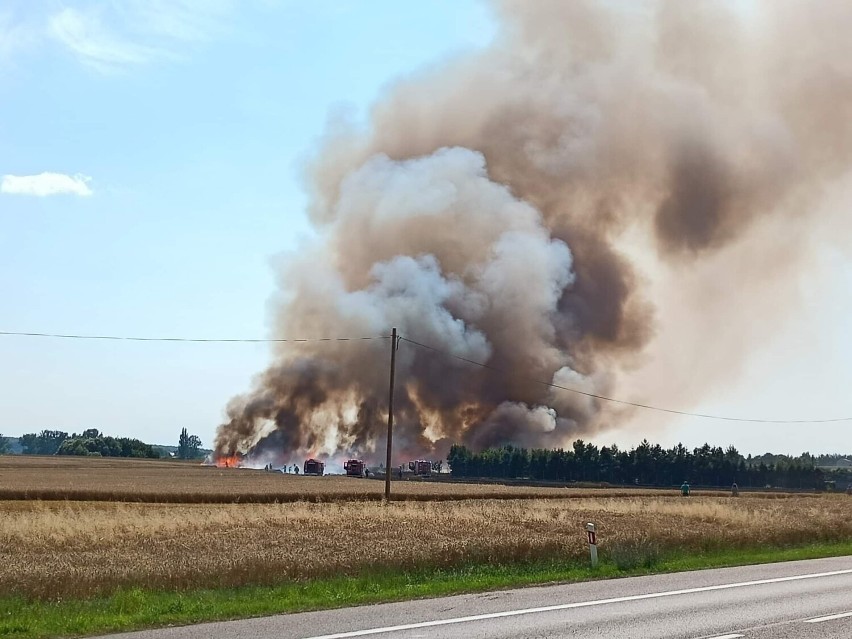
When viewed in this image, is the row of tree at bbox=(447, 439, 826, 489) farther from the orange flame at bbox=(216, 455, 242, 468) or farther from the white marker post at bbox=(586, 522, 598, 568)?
the white marker post at bbox=(586, 522, 598, 568)

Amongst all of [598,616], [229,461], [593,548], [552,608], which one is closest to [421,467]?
[229,461]

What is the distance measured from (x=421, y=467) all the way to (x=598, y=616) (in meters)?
96.6

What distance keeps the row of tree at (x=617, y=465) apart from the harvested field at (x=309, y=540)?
272 feet

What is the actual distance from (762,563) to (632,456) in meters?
100

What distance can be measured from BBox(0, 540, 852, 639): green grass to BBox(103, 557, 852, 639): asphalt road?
73cm

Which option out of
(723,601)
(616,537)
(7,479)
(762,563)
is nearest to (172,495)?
(7,479)

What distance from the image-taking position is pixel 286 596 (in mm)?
14406

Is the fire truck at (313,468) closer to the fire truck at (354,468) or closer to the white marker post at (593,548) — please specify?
the fire truck at (354,468)

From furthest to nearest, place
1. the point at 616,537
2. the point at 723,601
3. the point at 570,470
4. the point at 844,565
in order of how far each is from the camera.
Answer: the point at 570,470, the point at 616,537, the point at 844,565, the point at 723,601

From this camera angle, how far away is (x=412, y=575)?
17156mm

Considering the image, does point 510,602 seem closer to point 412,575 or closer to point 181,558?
point 412,575

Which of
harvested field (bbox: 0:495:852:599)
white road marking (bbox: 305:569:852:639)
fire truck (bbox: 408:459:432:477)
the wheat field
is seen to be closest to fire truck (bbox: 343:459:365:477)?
fire truck (bbox: 408:459:432:477)

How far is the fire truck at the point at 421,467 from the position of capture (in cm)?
10629

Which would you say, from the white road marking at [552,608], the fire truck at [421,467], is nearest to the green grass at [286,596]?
the white road marking at [552,608]
